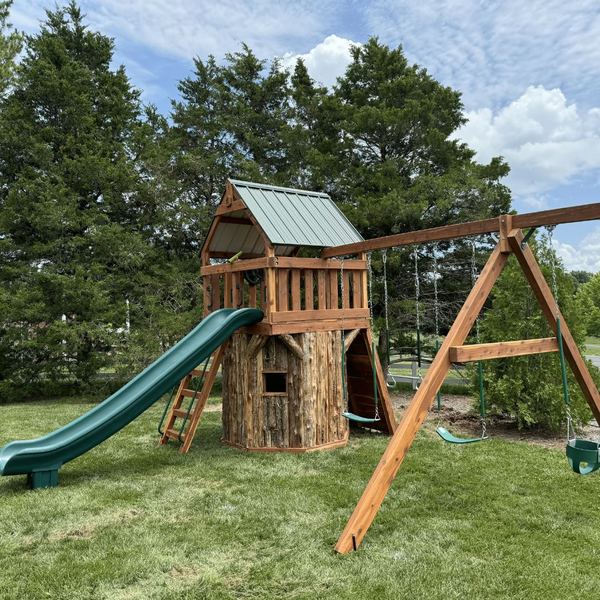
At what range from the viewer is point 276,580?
373cm

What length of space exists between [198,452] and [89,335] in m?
8.15

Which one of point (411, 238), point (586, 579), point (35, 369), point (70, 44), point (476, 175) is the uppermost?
point (70, 44)

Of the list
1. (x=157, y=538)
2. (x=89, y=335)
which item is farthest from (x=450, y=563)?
(x=89, y=335)

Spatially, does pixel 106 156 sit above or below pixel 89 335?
above

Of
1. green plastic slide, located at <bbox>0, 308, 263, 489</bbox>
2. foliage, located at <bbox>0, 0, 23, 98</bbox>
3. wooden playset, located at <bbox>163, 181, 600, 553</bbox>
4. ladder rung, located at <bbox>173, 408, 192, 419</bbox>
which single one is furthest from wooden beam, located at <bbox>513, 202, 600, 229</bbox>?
foliage, located at <bbox>0, 0, 23, 98</bbox>

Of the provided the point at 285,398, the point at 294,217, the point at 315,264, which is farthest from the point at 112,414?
the point at 294,217

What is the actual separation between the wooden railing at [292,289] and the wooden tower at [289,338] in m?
0.02

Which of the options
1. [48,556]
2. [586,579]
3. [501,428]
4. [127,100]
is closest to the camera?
[586,579]

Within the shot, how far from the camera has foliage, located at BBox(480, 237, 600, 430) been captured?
8438 mm

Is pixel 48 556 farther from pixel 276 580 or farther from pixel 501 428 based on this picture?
pixel 501 428

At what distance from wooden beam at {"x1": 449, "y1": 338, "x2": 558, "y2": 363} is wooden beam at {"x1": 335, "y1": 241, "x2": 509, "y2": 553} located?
9 cm

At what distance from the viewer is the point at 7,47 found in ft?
52.2

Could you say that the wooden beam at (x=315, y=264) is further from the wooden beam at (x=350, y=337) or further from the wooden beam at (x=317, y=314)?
the wooden beam at (x=350, y=337)

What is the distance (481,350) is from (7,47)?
18.4m
